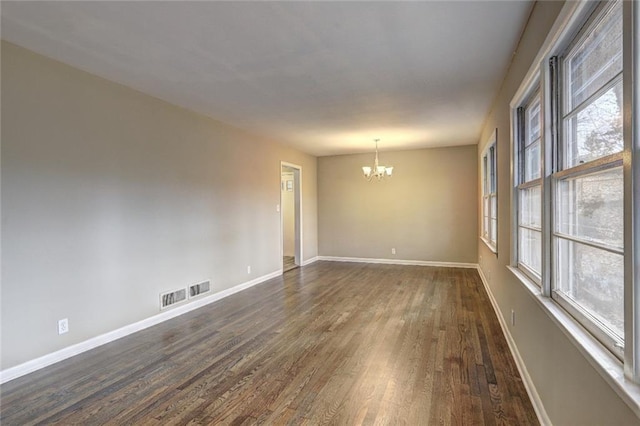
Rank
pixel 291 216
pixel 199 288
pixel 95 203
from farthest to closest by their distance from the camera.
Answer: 1. pixel 291 216
2. pixel 199 288
3. pixel 95 203

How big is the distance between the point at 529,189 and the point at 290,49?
7.17 feet

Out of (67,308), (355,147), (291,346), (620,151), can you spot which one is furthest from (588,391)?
(355,147)

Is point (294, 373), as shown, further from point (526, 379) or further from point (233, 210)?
point (233, 210)

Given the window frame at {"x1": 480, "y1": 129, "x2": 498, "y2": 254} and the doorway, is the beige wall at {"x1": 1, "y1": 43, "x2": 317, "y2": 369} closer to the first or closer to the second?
the doorway

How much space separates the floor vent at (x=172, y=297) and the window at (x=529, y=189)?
146 inches

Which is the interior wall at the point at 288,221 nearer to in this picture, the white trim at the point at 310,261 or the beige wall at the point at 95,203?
the white trim at the point at 310,261

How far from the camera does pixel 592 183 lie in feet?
4.89

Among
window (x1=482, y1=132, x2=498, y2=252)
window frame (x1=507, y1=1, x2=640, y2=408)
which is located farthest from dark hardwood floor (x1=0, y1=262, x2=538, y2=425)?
window (x1=482, y1=132, x2=498, y2=252)

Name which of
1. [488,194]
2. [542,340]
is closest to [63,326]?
[542,340]

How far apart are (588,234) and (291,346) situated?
2.45 meters

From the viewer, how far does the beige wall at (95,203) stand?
103 inches

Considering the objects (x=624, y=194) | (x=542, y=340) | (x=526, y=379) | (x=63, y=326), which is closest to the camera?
(x=624, y=194)

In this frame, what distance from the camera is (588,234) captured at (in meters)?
1.52

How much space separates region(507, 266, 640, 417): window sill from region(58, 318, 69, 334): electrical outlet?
365 cm
